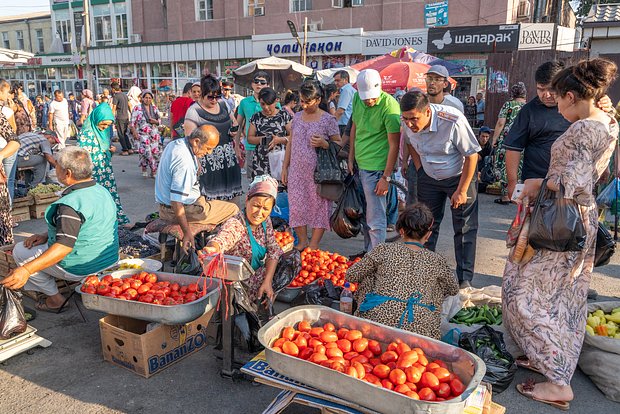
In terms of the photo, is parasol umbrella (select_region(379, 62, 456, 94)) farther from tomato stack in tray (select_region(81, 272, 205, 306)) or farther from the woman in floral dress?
tomato stack in tray (select_region(81, 272, 205, 306))

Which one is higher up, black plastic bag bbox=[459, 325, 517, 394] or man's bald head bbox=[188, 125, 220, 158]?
man's bald head bbox=[188, 125, 220, 158]

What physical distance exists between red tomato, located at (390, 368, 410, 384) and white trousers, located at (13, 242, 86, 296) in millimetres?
2997

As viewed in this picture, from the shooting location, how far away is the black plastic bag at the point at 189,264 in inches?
165

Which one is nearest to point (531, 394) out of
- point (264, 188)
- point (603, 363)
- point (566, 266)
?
point (603, 363)

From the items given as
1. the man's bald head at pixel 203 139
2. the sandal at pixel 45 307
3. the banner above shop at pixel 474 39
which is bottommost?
the sandal at pixel 45 307

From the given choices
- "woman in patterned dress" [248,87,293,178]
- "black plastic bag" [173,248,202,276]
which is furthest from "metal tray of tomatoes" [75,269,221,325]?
"woman in patterned dress" [248,87,293,178]

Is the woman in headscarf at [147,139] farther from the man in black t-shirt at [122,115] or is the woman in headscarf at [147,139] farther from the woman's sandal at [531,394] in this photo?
the woman's sandal at [531,394]

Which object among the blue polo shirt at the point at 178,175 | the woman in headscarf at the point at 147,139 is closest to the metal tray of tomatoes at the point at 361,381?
the blue polo shirt at the point at 178,175

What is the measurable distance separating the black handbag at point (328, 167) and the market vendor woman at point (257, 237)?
173cm

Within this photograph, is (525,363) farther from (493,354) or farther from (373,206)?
(373,206)

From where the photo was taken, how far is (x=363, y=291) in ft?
11.5

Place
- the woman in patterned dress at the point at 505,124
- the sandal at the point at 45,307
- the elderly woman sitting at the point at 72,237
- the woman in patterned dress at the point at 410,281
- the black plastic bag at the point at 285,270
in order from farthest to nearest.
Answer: the woman in patterned dress at the point at 505,124 → the sandal at the point at 45,307 → the black plastic bag at the point at 285,270 → the elderly woman sitting at the point at 72,237 → the woman in patterned dress at the point at 410,281

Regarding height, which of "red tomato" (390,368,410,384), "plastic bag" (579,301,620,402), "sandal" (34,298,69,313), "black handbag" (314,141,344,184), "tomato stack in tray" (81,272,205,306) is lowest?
"sandal" (34,298,69,313)

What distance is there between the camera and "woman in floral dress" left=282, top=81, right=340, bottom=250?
569 cm
